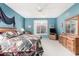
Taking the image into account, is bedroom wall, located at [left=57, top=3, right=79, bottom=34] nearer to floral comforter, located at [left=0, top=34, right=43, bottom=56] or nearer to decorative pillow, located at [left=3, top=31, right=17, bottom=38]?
floral comforter, located at [left=0, top=34, right=43, bottom=56]

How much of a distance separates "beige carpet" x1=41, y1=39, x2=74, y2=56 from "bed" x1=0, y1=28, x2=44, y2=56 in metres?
0.16

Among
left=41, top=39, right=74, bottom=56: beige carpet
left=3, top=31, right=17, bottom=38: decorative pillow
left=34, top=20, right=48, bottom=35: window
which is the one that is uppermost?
left=34, top=20, right=48, bottom=35: window

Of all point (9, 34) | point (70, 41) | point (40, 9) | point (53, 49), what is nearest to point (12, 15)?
point (9, 34)

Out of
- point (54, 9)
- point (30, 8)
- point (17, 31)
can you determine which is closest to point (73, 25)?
point (54, 9)

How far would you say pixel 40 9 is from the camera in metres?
2.81

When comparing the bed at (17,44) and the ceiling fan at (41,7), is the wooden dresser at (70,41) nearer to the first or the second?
the bed at (17,44)

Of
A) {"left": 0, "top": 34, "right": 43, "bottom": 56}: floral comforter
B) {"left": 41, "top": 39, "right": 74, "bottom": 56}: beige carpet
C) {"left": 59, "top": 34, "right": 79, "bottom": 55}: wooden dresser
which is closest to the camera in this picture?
{"left": 0, "top": 34, "right": 43, "bottom": 56}: floral comforter

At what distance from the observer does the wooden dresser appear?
2.88 metres

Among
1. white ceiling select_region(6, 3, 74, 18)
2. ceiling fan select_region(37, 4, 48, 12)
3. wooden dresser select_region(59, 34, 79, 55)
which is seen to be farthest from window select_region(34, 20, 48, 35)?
wooden dresser select_region(59, 34, 79, 55)

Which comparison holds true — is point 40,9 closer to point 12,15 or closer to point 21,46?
point 12,15

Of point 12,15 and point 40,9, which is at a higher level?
point 40,9

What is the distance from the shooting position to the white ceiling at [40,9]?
8.82 feet

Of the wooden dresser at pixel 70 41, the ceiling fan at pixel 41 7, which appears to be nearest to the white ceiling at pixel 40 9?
the ceiling fan at pixel 41 7

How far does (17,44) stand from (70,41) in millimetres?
1221
